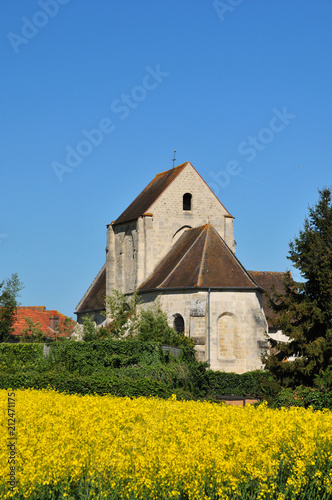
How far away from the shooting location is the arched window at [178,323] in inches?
1509

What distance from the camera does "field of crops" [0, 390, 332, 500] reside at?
28.6 feet

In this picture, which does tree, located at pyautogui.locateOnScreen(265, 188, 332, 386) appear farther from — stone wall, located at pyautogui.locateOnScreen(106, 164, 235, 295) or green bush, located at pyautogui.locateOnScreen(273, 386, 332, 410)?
stone wall, located at pyautogui.locateOnScreen(106, 164, 235, 295)

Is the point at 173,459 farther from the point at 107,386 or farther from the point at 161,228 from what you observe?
the point at 161,228

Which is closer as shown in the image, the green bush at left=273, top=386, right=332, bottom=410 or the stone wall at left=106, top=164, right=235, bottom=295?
the green bush at left=273, top=386, right=332, bottom=410

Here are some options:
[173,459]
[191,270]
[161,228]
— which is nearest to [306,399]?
[173,459]

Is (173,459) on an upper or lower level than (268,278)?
lower

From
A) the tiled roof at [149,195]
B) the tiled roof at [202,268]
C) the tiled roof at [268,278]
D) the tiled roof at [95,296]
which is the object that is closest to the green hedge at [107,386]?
the tiled roof at [202,268]

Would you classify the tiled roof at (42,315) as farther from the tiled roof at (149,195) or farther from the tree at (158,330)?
the tree at (158,330)

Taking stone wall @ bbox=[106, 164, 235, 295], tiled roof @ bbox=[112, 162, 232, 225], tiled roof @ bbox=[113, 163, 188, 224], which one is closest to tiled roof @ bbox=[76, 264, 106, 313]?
stone wall @ bbox=[106, 164, 235, 295]

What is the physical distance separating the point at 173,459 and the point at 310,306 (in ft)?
57.8

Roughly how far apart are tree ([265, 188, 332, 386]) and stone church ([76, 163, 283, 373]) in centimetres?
663

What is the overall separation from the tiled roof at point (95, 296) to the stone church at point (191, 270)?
14 centimetres

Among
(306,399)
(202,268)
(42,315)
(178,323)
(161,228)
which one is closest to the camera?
(306,399)

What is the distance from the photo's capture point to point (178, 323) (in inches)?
1517
